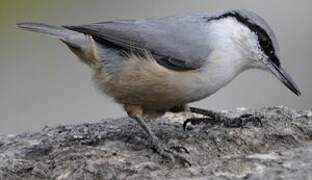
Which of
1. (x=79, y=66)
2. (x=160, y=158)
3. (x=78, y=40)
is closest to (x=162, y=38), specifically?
(x=78, y=40)

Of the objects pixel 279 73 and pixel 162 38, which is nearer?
pixel 162 38

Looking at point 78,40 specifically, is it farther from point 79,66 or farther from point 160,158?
point 79,66

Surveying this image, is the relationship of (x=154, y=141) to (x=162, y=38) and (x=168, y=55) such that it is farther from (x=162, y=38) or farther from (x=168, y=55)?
(x=162, y=38)

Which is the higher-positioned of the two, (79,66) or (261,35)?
(261,35)

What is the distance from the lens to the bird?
6492 millimetres

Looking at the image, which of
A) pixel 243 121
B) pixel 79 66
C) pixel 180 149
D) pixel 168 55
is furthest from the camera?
pixel 79 66

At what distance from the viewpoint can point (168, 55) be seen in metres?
6.60

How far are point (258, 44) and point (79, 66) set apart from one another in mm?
3549

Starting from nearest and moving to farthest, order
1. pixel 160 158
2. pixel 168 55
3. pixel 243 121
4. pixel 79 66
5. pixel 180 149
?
pixel 160 158, pixel 180 149, pixel 168 55, pixel 243 121, pixel 79 66

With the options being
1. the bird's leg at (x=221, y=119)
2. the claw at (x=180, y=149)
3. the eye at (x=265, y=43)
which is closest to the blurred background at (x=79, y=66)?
the bird's leg at (x=221, y=119)

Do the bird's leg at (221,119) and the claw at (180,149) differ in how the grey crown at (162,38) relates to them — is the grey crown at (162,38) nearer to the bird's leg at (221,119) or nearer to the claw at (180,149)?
the bird's leg at (221,119)

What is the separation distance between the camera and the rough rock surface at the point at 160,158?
5.75 metres

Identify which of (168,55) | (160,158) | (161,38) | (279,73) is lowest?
(160,158)

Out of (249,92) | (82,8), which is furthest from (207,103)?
(82,8)
